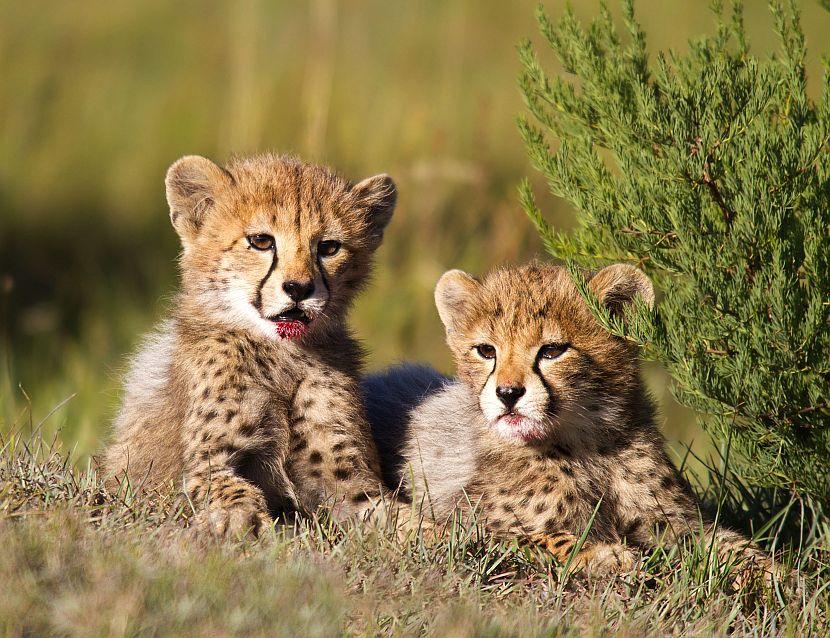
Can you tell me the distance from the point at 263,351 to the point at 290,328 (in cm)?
17

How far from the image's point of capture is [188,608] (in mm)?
2311

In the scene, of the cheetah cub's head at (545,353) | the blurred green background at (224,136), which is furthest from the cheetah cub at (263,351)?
the blurred green background at (224,136)

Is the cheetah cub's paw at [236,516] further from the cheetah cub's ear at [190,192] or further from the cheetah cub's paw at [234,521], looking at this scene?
the cheetah cub's ear at [190,192]

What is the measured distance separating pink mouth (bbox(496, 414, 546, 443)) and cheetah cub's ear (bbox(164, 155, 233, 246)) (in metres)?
1.22

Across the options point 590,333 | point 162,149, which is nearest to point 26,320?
point 162,149

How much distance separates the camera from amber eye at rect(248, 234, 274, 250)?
137 inches

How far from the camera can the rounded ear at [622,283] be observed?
11.2 feet

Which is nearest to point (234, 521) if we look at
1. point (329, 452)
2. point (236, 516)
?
point (236, 516)

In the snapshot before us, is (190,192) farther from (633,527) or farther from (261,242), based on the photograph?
(633,527)

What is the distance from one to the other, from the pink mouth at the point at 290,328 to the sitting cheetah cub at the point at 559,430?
514mm

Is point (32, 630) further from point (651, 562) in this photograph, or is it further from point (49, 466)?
point (651, 562)

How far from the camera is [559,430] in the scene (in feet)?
11.1

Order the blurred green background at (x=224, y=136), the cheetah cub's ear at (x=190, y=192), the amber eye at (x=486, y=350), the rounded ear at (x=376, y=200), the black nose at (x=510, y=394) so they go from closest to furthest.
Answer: the black nose at (x=510, y=394)
the amber eye at (x=486, y=350)
the cheetah cub's ear at (x=190, y=192)
the rounded ear at (x=376, y=200)
the blurred green background at (x=224, y=136)

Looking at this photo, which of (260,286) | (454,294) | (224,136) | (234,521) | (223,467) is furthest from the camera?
(224,136)
